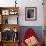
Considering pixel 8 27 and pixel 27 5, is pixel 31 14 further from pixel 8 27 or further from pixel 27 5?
pixel 8 27

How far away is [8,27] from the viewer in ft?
20.0

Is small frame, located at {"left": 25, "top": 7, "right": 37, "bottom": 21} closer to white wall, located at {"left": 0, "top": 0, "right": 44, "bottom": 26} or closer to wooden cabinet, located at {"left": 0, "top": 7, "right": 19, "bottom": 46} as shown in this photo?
white wall, located at {"left": 0, "top": 0, "right": 44, "bottom": 26}

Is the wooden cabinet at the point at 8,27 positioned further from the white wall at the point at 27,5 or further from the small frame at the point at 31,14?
the small frame at the point at 31,14

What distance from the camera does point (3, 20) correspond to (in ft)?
20.1

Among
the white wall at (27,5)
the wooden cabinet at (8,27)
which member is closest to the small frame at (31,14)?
the white wall at (27,5)

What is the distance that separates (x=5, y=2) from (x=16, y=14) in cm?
64

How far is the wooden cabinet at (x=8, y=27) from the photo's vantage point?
19.6 ft

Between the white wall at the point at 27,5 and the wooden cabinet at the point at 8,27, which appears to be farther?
the white wall at the point at 27,5

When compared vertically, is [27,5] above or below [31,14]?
above

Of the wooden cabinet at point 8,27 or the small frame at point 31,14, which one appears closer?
the wooden cabinet at point 8,27

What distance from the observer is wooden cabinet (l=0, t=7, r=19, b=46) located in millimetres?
5973

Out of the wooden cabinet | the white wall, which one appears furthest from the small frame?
the wooden cabinet

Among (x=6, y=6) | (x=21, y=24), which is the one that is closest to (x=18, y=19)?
(x=21, y=24)

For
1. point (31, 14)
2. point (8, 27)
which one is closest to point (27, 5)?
point (31, 14)
